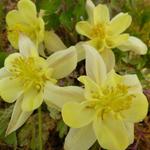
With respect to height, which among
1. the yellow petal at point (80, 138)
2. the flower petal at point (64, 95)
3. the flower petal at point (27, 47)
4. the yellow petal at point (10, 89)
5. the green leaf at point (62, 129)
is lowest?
the green leaf at point (62, 129)

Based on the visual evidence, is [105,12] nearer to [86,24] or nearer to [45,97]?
[86,24]

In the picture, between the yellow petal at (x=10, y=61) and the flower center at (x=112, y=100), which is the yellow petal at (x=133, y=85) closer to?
the flower center at (x=112, y=100)

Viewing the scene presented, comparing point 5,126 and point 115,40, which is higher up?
point 115,40

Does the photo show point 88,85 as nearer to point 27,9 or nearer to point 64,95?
point 64,95

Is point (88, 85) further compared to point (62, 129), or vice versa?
point (62, 129)

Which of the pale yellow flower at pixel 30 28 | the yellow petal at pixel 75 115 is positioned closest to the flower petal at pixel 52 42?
the pale yellow flower at pixel 30 28

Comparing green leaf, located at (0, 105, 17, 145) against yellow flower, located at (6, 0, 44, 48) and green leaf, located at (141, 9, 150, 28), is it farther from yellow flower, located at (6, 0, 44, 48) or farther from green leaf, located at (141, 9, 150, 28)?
green leaf, located at (141, 9, 150, 28)

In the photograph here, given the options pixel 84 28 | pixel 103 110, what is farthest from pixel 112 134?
pixel 84 28

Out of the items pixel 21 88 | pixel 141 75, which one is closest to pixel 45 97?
pixel 21 88
